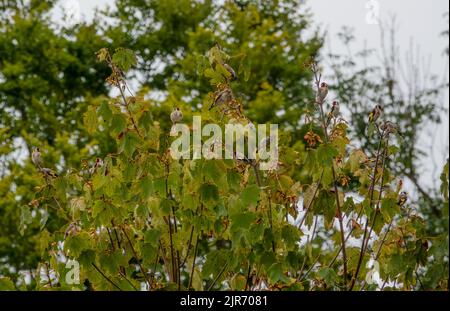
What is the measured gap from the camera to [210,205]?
9.68ft

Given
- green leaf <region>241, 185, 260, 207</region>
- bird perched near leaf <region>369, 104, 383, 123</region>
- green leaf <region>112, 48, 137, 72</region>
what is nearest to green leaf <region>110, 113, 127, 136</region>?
green leaf <region>112, 48, 137, 72</region>

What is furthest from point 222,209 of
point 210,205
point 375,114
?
point 375,114

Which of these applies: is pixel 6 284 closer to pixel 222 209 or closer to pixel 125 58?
pixel 222 209

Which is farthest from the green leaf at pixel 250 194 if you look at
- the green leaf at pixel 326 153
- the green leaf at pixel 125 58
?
the green leaf at pixel 125 58

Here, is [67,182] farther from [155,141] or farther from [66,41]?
[66,41]

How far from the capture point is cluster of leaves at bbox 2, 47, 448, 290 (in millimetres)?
2889

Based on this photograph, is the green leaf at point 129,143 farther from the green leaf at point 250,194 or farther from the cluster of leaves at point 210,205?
the green leaf at point 250,194

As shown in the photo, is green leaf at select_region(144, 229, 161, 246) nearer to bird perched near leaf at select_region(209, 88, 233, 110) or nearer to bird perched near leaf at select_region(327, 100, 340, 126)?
bird perched near leaf at select_region(209, 88, 233, 110)

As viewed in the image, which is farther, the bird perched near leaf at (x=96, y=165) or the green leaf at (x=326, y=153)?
the bird perched near leaf at (x=96, y=165)

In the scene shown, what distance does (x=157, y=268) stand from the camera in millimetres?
3365

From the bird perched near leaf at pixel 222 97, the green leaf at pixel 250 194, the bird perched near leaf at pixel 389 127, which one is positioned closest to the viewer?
the green leaf at pixel 250 194

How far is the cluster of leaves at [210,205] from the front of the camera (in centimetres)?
289

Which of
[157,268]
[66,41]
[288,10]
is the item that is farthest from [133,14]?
[157,268]

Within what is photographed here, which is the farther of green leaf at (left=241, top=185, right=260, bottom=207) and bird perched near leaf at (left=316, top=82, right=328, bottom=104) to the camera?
bird perched near leaf at (left=316, top=82, right=328, bottom=104)
